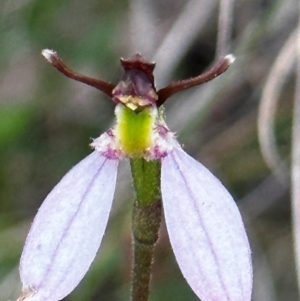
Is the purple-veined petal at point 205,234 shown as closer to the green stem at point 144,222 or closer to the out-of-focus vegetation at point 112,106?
the green stem at point 144,222

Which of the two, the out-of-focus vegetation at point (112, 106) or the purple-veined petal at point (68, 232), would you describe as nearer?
the purple-veined petal at point (68, 232)

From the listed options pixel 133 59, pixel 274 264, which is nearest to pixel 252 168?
pixel 274 264

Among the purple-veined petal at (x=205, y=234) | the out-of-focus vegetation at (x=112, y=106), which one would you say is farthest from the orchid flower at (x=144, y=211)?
the out-of-focus vegetation at (x=112, y=106)

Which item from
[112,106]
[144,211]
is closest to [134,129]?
[144,211]

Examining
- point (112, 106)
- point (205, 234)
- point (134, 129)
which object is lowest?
point (205, 234)

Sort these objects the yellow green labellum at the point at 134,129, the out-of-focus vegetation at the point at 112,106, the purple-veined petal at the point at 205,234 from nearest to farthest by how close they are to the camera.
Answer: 1. the purple-veined petal at the point at 205,234
2. the yellow green labellum at the point at 134,129
3. the out-of-focus vegetation at the point at 112,106

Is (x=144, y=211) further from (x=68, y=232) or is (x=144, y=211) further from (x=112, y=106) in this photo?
(x=112, y=106)
